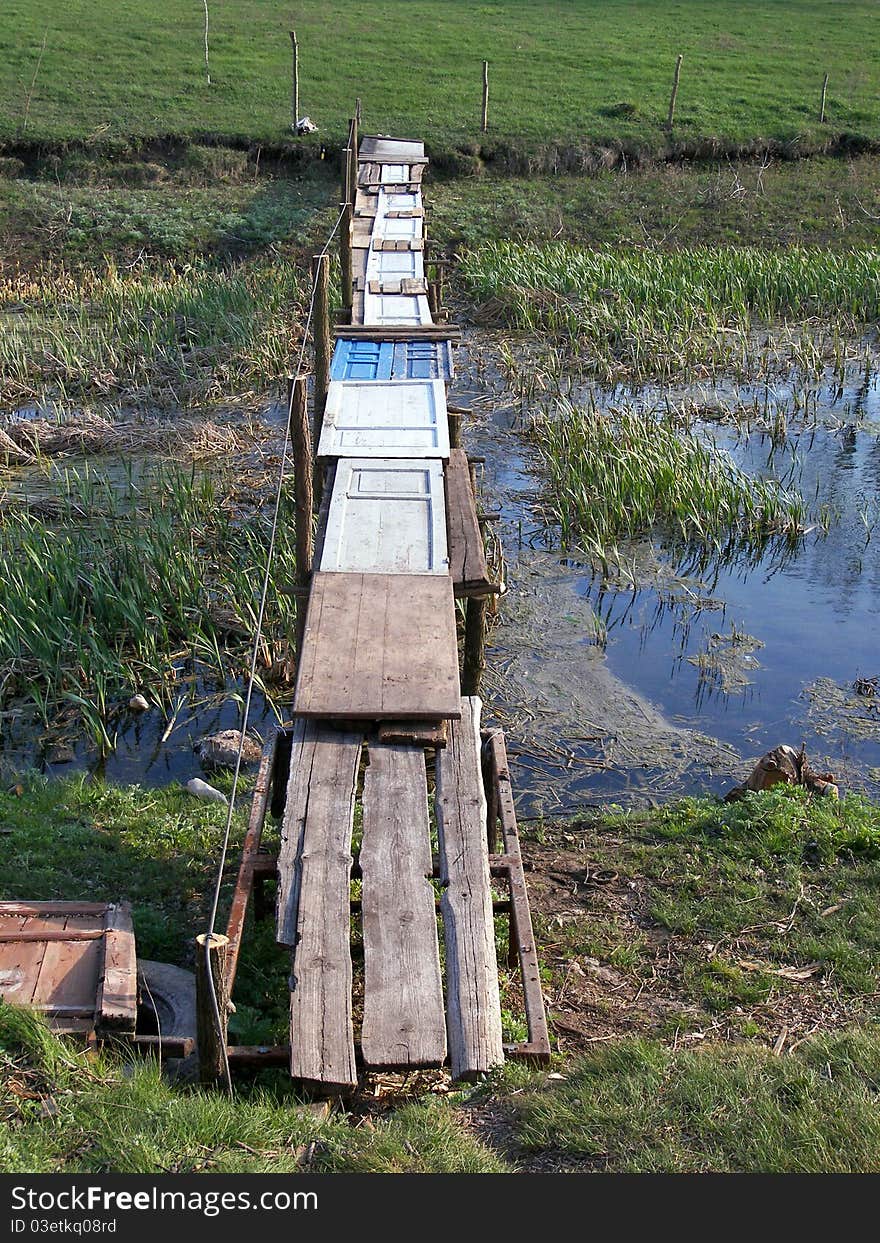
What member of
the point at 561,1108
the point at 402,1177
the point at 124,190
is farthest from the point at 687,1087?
the point at 124,190

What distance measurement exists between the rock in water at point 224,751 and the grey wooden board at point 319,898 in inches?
93.6

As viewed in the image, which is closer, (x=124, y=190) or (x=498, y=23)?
(x=124, y=190)

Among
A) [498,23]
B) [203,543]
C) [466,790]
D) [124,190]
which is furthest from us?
[498,23]

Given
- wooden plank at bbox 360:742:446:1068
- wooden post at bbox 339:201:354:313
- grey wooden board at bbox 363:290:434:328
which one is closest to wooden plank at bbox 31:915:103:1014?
wooden plank at bbox 360:742:446:1068

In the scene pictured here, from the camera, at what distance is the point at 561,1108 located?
12.5 ft

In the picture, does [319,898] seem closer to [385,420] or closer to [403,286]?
[385,420]

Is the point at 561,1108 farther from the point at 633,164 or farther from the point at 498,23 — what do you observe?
the point at 498,23

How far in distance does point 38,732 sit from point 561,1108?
508cm

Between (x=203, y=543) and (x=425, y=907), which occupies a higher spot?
(x=425, y=907)

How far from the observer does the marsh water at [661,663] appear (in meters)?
7.52

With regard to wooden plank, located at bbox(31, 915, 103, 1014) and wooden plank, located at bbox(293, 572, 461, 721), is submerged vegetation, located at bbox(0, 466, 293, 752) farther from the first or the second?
wooden plank, located at bbox(31, 915, 103, 1014)

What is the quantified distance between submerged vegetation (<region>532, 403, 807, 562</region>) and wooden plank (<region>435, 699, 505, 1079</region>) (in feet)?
17.5

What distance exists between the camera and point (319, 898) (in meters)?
4.34

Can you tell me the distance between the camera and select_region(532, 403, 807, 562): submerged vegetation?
34.5 feet
